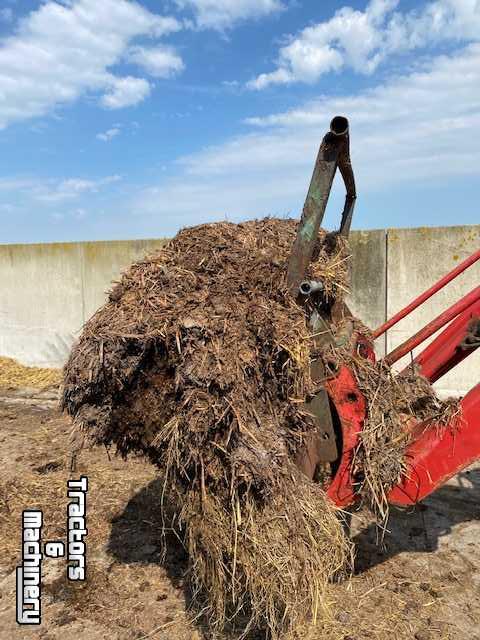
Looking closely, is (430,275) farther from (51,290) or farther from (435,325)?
(51,290)

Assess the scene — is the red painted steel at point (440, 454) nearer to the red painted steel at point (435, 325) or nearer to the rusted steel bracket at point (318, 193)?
the red painted steel at point (435, 325)

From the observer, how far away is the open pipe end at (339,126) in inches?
84.4

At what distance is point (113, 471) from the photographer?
452 cm

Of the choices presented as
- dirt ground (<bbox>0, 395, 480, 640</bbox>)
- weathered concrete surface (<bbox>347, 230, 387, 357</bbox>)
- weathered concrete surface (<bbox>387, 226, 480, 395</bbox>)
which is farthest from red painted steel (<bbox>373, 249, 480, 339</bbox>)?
weathered concrete surface (<bbox>347, 230, 387, 357</bbox>)

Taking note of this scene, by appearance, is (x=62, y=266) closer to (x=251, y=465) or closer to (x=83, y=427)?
(x=83, y=427)

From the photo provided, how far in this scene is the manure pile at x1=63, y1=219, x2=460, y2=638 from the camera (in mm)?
2199

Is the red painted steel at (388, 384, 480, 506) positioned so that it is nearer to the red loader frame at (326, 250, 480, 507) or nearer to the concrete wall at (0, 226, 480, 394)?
the red loader frame at (326, 250, 480, 507)

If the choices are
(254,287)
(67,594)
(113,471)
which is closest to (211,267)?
(254,287)

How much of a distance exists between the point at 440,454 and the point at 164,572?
169 centimetres

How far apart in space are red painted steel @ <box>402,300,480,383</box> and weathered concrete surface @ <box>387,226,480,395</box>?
8.84 ft

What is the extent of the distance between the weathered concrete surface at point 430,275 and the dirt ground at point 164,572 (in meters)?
1.40

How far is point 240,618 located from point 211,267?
1.75 meters

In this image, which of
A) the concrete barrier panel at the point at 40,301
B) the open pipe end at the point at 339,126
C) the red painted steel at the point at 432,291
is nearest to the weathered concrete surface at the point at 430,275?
the red painted steel at the point at 432,291

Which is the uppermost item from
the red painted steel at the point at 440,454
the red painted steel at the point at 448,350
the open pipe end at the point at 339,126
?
the open pipe end at the point at 339,126
